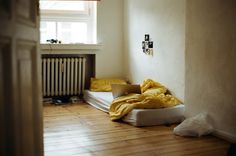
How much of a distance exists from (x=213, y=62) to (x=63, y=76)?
114 inches

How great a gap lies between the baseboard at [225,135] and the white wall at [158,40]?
944mm

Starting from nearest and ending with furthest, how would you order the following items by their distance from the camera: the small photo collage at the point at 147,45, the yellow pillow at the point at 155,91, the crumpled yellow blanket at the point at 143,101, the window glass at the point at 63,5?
the crumpled yellow blanket at the point at 143,101 → the yellow pillow at the point at 155,91 → the small photo collage at the point at 147,45 → the window glass at the point at 63,5

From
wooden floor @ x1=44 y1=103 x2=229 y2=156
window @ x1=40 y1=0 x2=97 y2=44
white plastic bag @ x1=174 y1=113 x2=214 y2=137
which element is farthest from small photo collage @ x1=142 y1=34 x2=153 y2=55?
white plastic bag @ x1=174 y1=113 x2=214 y2=137

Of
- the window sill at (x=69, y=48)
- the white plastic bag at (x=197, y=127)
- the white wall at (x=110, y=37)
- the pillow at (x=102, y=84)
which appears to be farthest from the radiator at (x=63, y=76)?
the white plastic bag at (x=197, y=127)

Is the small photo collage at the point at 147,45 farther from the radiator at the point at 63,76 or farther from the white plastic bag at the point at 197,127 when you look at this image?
the white plastic bag at the point at 197,127

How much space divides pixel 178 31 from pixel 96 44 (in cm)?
184

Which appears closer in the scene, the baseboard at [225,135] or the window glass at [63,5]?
the baseboard at [225,135]

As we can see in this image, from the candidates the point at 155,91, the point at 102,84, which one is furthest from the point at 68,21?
the point at 155,91

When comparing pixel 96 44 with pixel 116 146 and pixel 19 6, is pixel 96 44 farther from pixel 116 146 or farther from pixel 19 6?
pixel 19 6

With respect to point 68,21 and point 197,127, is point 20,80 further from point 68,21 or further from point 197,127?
point 68,21

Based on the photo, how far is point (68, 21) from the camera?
223 inches

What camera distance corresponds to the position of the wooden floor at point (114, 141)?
9.41 ft

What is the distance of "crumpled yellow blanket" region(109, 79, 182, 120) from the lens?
3.90 meters

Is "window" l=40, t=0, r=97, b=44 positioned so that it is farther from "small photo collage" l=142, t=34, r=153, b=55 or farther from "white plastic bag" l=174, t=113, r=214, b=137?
"white plastic bag" l=174, t=113, r=214, b=137
